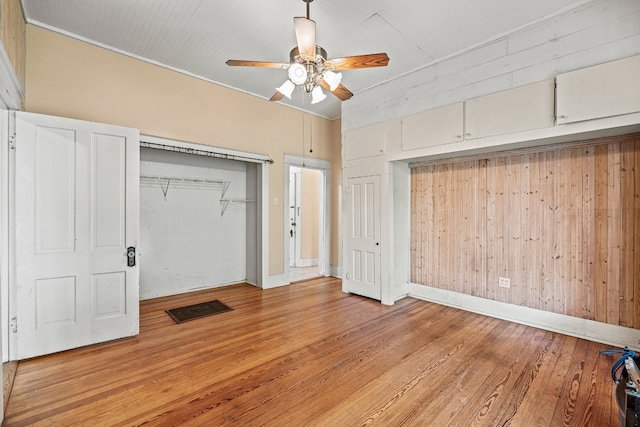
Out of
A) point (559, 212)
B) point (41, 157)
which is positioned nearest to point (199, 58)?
point (41, 157)

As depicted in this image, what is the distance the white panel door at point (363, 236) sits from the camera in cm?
438

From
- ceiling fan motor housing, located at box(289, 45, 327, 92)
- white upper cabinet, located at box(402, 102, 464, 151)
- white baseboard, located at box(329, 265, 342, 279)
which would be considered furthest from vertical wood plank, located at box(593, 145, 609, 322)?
white baseboard, located at box(329, 265, 342, 279)

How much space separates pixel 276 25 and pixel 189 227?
3.30 metres

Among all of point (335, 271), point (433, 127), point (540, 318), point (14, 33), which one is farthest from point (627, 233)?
point (14, 33)

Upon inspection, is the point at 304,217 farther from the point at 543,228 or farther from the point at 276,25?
the point at 543,228

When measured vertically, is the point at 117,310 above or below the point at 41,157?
below

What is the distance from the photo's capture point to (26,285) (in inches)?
103

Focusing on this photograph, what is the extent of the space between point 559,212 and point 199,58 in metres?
4.75

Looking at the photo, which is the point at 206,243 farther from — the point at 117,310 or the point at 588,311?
the point at 588,311

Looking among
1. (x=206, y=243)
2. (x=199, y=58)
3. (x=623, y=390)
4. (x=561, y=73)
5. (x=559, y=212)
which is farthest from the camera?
(x=206, y=243)

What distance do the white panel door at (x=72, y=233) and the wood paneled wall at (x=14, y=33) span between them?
540 mm

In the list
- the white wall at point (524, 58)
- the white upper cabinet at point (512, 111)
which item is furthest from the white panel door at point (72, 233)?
the white upper cabinet at point (512, 111)

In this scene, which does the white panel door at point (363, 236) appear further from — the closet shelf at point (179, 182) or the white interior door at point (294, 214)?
the white interior door at point (294, 214)

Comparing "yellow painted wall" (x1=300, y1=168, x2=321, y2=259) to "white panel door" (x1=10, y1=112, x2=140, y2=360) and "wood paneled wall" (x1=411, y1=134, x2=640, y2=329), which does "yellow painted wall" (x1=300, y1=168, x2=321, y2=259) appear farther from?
"white panel door" (x1=10, y1=112, x2=140, y2=360)
